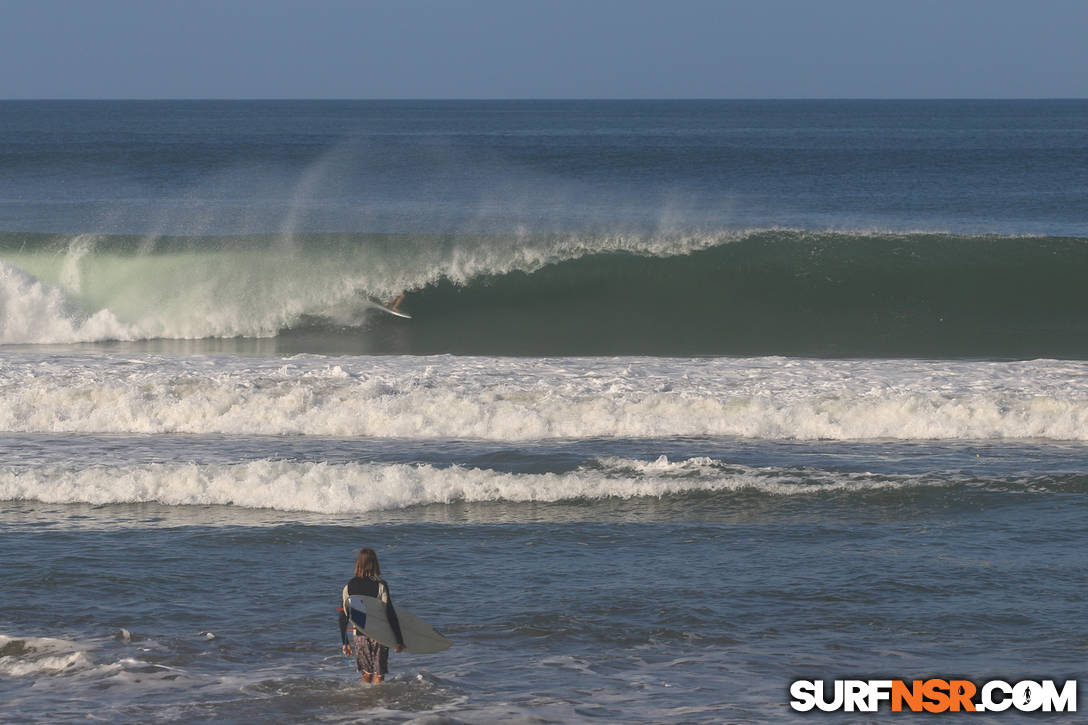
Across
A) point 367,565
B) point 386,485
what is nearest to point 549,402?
point 386,485

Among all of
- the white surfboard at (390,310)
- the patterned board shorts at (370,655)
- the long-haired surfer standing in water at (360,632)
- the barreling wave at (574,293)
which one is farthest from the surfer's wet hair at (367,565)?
the white surfboard at (390,310)

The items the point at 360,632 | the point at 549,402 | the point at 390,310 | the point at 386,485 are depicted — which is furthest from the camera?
the point at 390,310

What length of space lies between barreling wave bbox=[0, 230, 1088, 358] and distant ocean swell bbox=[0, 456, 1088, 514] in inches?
289

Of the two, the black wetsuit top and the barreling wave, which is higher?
the barreling wave

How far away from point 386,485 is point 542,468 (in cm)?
146

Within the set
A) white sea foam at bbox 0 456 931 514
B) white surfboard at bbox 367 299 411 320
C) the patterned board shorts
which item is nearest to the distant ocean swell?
white sea foam at bbox 0 456 931 514

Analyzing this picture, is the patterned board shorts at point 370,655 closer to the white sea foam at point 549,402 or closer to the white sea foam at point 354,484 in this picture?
the white sea foam at point 354,484

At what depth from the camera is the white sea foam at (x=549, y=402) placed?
1209 centimetres

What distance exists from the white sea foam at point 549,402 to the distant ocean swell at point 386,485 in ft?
5.77

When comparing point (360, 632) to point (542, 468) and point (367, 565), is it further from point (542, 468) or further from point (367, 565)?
point (542, 468)

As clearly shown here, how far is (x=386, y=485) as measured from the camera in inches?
391

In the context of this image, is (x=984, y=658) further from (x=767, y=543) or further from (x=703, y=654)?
(x=767, y=543)

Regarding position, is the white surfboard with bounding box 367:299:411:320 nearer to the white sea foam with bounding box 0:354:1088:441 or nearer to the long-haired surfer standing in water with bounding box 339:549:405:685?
the white sea foam with bounding box 0:354:1088:441

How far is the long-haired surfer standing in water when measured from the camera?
633 centimetres
